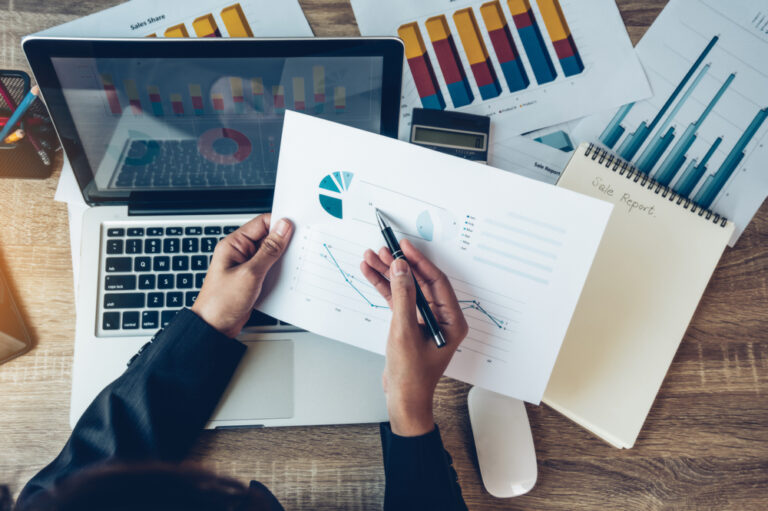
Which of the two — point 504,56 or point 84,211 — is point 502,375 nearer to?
point 504,56

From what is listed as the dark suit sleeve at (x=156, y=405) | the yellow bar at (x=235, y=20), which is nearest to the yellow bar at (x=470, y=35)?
the yellow bar at (x=235, y=20)

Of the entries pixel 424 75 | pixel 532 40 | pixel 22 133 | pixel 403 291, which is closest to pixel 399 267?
pixel 403 291

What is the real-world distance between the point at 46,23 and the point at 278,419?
68 centimetres

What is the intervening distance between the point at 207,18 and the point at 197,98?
252 mm

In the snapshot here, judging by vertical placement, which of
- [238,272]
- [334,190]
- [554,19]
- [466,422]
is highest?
[554,19]

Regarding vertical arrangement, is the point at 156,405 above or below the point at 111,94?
below

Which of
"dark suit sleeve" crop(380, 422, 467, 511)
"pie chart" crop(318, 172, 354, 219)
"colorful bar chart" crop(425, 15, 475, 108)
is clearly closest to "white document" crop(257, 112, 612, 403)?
"pie chart" crop(318, 172, 354, 219)

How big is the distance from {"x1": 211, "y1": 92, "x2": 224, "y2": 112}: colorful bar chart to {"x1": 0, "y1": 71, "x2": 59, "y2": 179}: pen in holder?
29 cm

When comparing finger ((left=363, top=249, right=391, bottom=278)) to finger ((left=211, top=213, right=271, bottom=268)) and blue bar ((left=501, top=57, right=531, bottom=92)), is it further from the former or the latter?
blue bar ((left=501, top=57, right=531, bottom=92))

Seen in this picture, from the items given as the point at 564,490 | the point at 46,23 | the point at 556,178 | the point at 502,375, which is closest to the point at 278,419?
the point at 502,375

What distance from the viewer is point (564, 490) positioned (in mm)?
727

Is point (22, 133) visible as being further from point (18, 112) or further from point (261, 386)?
point (261, 386)

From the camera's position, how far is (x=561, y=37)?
0.79 metres

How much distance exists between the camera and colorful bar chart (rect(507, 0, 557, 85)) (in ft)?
2.57
